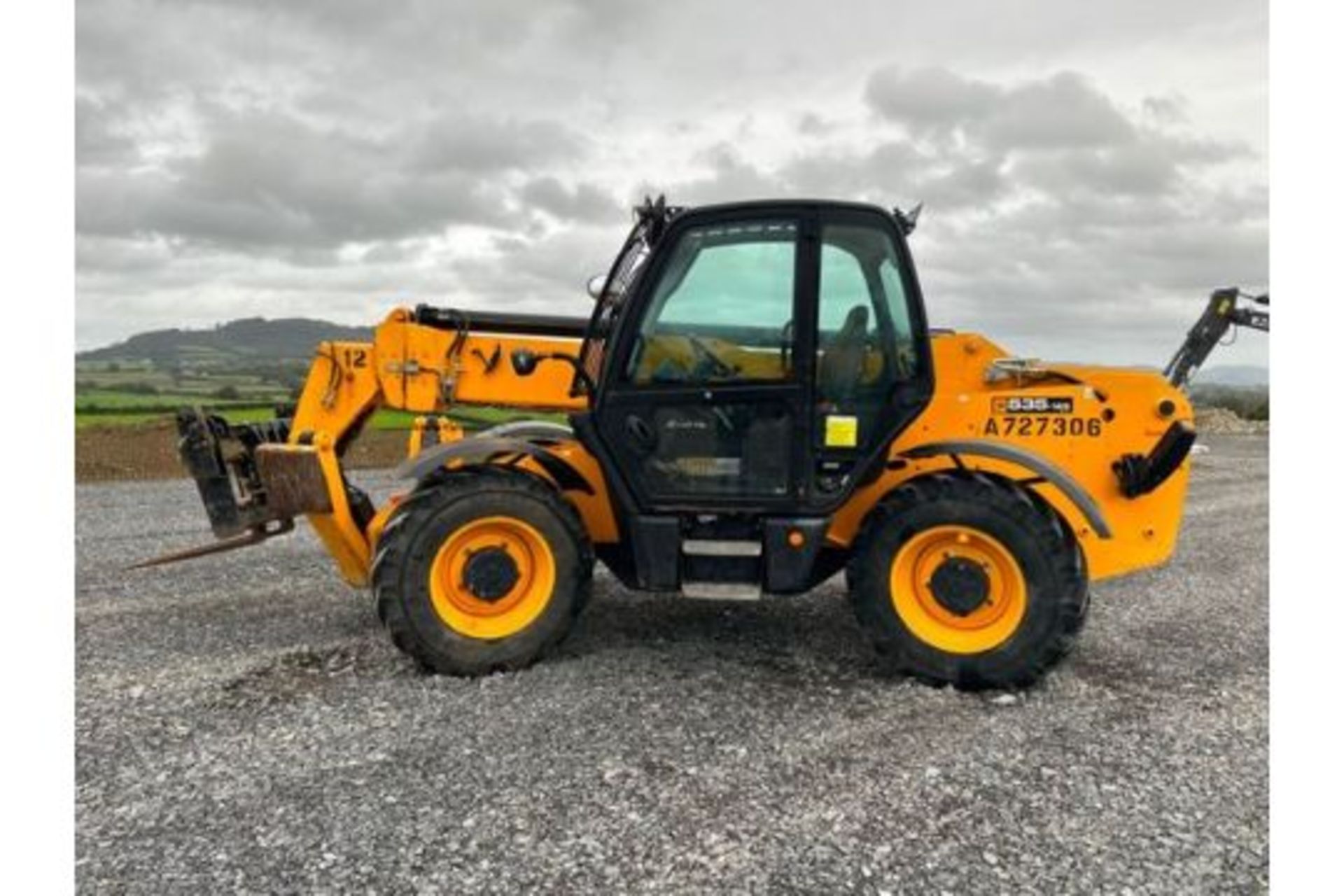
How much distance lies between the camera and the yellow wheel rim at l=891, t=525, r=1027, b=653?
495 centimetres

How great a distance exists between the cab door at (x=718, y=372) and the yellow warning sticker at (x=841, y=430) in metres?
0.13

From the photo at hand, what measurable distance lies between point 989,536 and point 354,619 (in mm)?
4026

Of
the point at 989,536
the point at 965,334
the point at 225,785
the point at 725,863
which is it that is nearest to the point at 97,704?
the point at 225,785

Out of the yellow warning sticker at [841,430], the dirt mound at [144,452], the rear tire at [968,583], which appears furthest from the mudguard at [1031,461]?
the dirt mound at [144,452]

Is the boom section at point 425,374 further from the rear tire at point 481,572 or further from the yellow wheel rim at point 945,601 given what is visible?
the yellow wheel rim at point 945,601

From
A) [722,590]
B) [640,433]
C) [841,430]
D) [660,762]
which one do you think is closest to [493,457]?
[640,433]

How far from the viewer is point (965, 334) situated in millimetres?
5578

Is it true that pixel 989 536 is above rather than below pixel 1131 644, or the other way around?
above

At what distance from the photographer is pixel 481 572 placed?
16.9 ft

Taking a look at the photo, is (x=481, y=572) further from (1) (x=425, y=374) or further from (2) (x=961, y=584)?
(2) (x=961, y=584)

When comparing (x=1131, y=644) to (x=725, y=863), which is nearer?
Answer: (x=725, y=863)

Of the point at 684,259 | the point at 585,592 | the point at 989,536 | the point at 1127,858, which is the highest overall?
the point at 684,259

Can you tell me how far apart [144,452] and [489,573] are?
Result: 1517cm

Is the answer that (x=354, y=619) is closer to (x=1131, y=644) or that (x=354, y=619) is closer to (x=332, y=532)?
(x=332, y=532)
